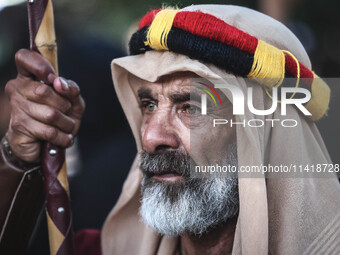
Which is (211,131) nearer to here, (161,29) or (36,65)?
(161,29)

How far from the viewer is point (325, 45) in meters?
5.97

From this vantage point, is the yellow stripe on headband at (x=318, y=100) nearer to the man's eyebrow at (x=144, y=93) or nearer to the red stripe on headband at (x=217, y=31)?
the red stripe on headband at (x=217, y=31)

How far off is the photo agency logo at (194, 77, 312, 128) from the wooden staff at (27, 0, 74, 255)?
0.83 m

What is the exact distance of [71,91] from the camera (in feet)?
8.66

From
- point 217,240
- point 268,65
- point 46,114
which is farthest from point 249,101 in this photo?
point 46,114

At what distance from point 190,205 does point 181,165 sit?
0.71 feet

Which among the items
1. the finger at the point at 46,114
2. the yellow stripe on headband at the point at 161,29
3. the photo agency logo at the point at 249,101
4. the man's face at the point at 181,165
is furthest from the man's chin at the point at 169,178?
the yellow stripe on headband at the point at 161,29

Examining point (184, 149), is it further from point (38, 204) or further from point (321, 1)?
point (321, 1)

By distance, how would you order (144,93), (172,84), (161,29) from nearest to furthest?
(161,29)
(172,84)
(144,93)

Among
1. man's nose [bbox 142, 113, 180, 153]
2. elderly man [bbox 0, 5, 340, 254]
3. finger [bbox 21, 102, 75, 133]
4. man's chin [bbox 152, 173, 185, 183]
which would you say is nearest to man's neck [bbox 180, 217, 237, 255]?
elderly man [bbox 0, 5, 340, 254]

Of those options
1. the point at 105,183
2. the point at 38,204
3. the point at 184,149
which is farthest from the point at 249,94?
the point at 105,183

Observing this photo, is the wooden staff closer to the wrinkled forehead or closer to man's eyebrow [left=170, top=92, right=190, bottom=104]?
the wrinkled forehead

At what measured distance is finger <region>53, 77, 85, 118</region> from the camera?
2.55m

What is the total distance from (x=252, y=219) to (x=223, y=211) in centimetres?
35
